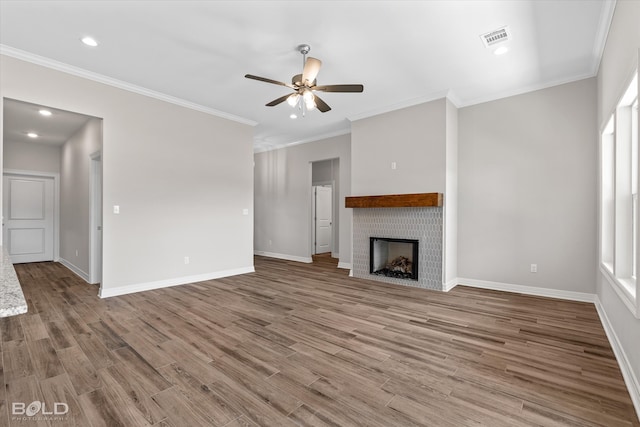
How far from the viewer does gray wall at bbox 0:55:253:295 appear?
A: 387 cm

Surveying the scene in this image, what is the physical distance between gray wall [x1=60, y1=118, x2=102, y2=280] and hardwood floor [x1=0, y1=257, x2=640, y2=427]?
1539 millimetres

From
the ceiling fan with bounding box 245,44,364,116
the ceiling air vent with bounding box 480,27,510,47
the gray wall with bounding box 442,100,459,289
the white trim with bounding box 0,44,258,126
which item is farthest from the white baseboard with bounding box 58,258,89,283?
the ceiling air vent with bounding box 480,27,510,47

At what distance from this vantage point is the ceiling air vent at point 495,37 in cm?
295

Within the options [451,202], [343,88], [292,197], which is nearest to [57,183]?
[292,197]

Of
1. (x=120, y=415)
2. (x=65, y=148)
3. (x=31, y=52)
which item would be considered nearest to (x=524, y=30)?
(x=120, y=415)

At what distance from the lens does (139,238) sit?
14.3ft

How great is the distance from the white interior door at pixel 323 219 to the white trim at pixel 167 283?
284cm

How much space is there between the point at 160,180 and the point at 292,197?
3372mm

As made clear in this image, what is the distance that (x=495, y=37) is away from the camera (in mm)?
3043

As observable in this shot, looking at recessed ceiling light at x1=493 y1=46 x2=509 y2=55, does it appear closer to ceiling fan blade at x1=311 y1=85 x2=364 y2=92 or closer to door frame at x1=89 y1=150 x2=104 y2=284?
ceiling fan blade at x1=311 y1=85 x2=364 y2=92

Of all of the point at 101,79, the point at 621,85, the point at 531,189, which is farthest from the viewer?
the point at 531,189

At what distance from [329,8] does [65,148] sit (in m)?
6.82

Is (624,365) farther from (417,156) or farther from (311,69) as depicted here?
(311,69)

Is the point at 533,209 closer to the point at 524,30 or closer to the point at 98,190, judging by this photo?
the point at 524,30
